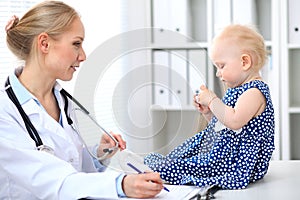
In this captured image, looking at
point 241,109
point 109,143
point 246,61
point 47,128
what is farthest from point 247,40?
point 47,128

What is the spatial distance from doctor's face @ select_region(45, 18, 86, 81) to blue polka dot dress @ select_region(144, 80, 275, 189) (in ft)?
1.12

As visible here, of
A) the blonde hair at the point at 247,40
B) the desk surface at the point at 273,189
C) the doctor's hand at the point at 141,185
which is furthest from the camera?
the blonde hair at the point at 247,40

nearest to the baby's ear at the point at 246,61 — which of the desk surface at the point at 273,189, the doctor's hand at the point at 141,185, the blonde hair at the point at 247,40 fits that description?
the blonde hair at the point at 247,40

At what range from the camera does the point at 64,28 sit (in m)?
1.49

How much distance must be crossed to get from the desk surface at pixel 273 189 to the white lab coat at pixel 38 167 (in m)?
0.31

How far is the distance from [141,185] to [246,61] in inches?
18.0

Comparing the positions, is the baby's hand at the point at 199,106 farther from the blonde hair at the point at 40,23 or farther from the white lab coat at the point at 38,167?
the blonde hair at the point at 40,23

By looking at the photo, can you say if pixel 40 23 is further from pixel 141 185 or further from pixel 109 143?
pixel 141 185

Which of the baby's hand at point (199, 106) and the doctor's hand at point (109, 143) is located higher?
the baby's hand at point (199, 106)

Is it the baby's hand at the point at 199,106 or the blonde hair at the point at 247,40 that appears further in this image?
the blonde hair at the point at 247,40

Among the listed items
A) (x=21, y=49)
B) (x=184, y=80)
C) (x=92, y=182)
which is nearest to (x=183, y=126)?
(x=184, y=80)

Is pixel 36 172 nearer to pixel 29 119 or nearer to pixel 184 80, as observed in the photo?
pixel 29 119

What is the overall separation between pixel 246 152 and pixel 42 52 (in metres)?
0.58

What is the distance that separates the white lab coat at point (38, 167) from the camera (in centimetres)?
133
